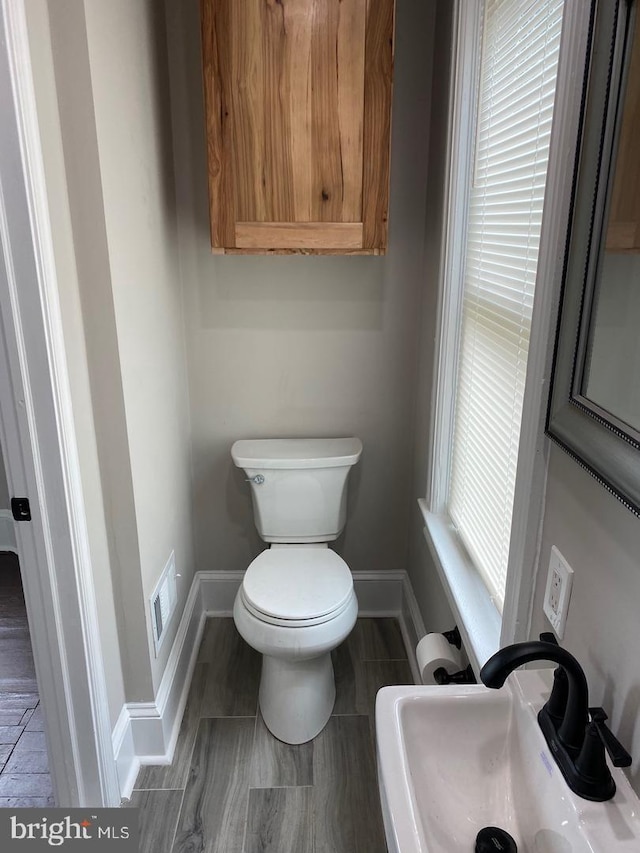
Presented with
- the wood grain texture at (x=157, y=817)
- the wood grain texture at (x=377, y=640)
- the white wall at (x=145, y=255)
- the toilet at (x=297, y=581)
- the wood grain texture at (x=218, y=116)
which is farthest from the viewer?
the wood grain texture at (x=377, y=640)

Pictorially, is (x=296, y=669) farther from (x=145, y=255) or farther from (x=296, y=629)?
(x=145, y=255)

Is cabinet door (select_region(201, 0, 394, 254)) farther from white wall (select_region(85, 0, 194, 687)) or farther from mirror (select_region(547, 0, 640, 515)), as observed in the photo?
mirror (select_region(547, 0, 640, 515))

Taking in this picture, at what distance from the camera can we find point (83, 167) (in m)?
1.34

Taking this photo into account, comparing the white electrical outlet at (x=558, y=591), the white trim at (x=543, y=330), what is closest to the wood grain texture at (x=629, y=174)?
the white trim at (x=543, y=330)

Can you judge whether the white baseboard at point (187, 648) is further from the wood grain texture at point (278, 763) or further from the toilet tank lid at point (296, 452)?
the toilet tank lid at point (296, 452)

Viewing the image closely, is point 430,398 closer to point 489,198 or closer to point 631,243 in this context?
point 489,198

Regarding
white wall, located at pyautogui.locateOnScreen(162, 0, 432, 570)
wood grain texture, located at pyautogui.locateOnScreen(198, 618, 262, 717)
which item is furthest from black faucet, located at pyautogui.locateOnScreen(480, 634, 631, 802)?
white wall, located at pyautogui.locateOnScreen(162, 0, 432, 570)

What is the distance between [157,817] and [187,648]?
59 cm

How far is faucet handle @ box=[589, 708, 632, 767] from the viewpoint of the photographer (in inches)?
29.2

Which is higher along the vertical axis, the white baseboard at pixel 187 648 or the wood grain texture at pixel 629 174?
the wood grain texture at pixel 629 174

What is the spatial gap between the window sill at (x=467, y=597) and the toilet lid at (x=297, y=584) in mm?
322

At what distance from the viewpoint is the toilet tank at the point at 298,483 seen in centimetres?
212

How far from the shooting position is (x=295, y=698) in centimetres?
188

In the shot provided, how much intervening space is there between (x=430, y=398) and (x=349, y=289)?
49cm
